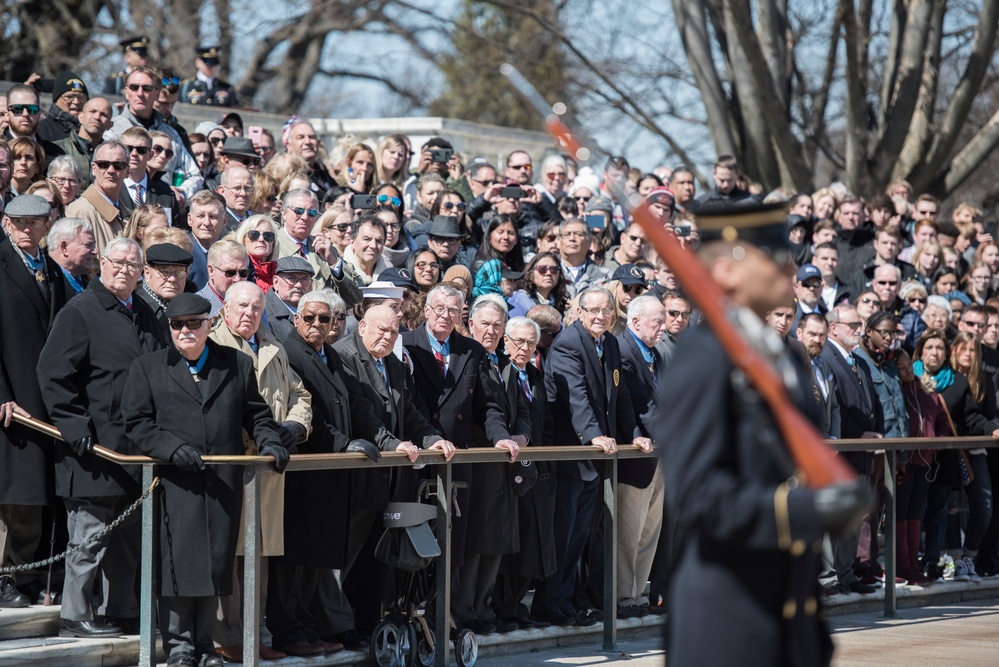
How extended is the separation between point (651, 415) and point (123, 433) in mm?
3681

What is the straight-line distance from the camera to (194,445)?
704 cm

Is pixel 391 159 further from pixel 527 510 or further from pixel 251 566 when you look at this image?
pixel 251 566

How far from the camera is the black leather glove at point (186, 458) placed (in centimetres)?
683

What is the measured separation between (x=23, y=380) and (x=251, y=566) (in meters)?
1.64

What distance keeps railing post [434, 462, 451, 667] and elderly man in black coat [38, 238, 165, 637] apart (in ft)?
5.20

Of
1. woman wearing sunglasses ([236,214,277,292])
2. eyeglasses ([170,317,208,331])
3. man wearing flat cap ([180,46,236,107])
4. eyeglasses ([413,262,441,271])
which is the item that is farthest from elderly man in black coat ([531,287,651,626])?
man wearing flat cap ([180,46,236,107])

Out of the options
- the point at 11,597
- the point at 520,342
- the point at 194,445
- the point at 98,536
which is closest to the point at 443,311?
the point at 520,342

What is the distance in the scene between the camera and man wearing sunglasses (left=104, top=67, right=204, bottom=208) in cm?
1078

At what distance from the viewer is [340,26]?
31.4m

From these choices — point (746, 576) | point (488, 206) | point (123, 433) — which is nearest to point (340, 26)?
point (488, 206)

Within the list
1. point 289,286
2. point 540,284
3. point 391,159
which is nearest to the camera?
point 289,286

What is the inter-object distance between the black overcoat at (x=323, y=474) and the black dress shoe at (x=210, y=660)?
2.37 ft

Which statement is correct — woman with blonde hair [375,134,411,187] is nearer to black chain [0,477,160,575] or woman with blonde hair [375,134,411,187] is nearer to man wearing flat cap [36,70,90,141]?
man wearing flat cap [36,70,90,141]

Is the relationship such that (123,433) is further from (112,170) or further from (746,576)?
(746,576)
